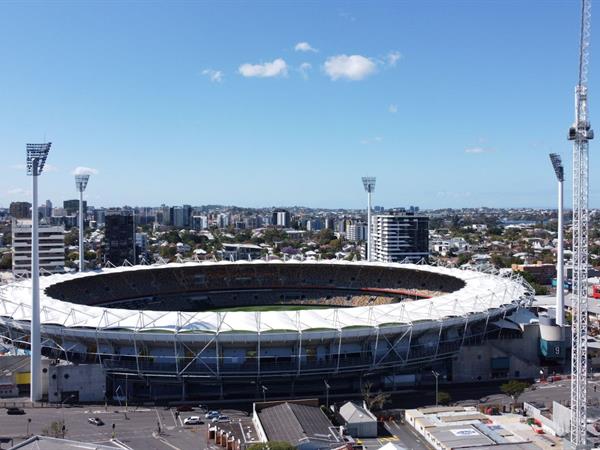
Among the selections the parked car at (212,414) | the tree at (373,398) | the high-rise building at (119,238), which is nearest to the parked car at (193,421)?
the parked car at (212,414)

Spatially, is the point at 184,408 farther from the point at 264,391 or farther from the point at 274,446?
the point at 274,446

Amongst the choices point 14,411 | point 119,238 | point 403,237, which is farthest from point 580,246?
point 119,238

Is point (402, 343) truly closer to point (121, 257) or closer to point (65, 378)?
point (65, 378)

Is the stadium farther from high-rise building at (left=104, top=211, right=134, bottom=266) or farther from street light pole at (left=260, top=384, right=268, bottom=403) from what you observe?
high-rise building at (left=104, top=211, right=134, bottom=266)

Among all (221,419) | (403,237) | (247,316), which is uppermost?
(403,237)

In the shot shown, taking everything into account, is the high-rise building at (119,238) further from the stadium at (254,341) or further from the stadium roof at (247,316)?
the stadium roof at (247,316)

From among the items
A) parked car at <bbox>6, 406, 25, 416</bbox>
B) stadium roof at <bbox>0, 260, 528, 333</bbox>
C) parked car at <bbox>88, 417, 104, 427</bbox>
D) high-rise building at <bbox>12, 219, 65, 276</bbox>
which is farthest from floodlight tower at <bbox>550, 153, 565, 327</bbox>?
high-rise building at <bbox>12, 219, 65, 276</bbox>
